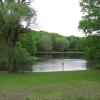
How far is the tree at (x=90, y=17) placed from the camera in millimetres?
35250

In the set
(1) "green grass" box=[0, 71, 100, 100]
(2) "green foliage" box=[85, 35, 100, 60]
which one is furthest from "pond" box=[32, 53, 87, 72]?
(1) "green grass" box=[0, 71, 100, 100]

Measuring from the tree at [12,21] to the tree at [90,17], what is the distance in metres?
6.53

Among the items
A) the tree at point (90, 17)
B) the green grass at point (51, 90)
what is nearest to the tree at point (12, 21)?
the tree at point (90, 17)

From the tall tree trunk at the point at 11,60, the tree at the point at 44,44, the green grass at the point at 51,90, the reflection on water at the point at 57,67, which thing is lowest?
the reflection on water at the point at 57,67

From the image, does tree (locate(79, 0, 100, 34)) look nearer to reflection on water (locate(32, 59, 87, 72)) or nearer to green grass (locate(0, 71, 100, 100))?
green grass (locate(0, 71, 100, 100))

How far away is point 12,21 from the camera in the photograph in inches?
1489

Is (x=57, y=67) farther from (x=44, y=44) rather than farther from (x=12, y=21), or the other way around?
(x=44, y=44)

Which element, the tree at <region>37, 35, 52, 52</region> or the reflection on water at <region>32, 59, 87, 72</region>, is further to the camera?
the tree at <region>37, 35, 52, 52</region>

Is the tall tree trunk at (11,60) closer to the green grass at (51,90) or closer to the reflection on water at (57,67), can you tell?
the green grass at (51,90)

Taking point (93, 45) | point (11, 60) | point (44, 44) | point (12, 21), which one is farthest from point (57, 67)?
point (44, 44)

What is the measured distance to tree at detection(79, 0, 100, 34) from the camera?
3525cm

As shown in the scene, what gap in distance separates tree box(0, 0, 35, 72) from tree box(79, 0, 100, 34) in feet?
21.4

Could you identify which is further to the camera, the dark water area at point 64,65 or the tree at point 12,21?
the dark water area at point 64,65

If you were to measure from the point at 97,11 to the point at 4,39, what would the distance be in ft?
41.4
